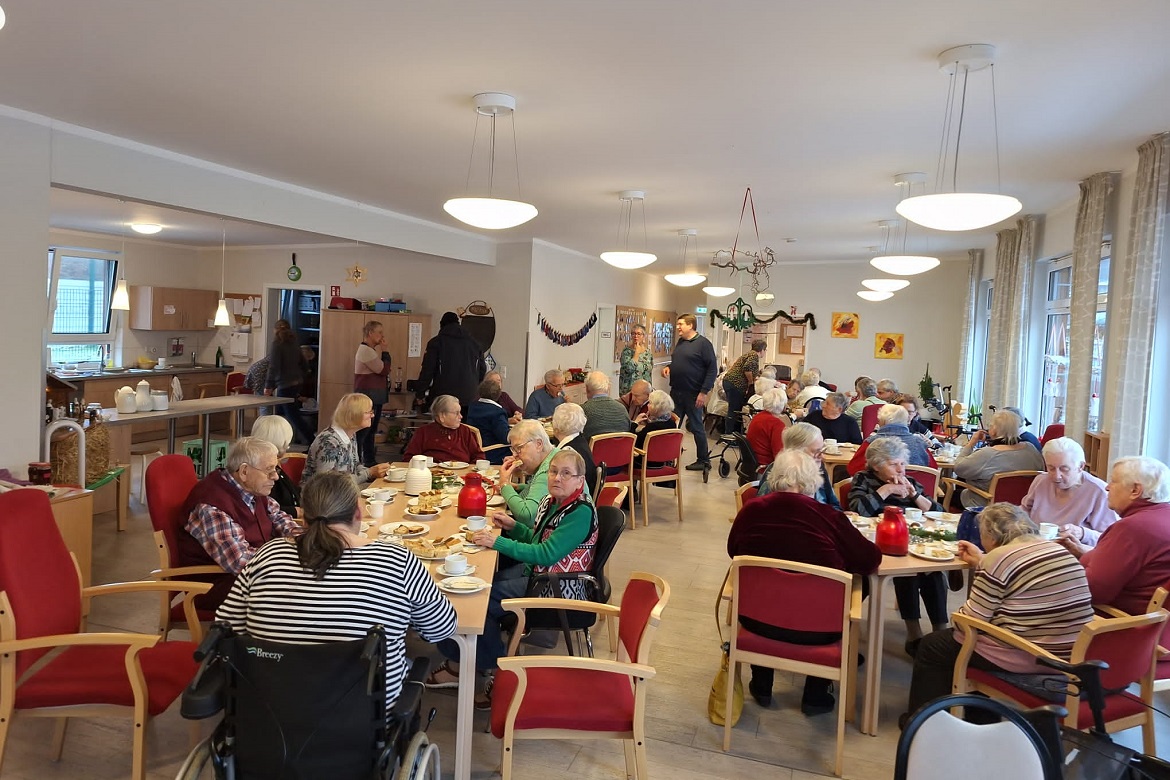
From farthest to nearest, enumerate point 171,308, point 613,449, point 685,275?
point 171,308
point 685,275
point 613,449

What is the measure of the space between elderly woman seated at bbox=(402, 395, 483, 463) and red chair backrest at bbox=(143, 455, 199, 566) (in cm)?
190

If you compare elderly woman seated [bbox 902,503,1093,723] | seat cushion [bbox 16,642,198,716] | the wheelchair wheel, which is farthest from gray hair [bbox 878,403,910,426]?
seat cushion [bbox 16,642,198,716]

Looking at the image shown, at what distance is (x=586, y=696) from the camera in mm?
2371

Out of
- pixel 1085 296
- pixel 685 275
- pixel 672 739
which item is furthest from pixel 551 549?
pixel 685 275

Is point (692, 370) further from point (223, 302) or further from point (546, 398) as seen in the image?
point (223, 302)

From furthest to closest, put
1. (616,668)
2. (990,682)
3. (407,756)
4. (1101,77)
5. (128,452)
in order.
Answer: (128,452) → (1101,77) → (990,682) → (616,668) → (407,756)

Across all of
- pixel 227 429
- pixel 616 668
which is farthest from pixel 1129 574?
pixel 227 429

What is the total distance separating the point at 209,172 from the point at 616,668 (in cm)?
505

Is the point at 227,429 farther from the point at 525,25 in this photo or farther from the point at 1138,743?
the point at 1138,743

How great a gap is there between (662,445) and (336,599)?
4.63 meters

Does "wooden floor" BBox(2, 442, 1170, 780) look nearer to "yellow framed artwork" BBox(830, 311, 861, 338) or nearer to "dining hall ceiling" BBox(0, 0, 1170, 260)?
"dining hall ceiling" BBox(0, 0, 1170, 260)

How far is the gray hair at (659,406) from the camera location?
6.58 metres

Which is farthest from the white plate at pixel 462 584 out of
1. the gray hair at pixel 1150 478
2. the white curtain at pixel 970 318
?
the white curtain at pixel 970 318

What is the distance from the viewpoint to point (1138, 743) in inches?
121
